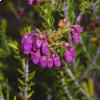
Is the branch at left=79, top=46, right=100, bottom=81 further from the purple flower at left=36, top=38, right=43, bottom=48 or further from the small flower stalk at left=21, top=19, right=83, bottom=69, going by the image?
the purple flower at left=36, top=38, right=43, bottom=48

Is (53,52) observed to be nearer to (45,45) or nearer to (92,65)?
(45,45)

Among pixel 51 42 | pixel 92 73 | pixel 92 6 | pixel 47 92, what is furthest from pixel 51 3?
pixel 92 73

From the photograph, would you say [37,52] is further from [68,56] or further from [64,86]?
[64,86]

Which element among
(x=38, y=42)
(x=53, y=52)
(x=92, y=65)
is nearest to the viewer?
(x=38, y=42)

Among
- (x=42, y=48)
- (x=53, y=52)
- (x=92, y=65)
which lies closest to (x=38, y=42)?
(x=42, y=48)

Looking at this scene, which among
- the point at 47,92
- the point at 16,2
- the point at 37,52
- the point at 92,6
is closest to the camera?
the point at 37,52

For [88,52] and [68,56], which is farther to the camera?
[88,52]

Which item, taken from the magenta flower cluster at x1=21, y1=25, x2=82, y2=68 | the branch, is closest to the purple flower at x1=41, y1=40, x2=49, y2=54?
the magenta flower cluster at x1=21, y1=25, x2=82, y2=68
